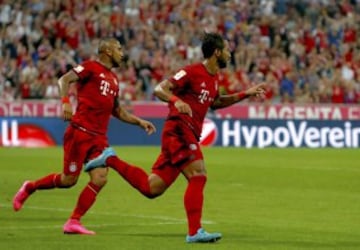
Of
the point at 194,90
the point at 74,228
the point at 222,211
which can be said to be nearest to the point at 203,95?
the point at 194,90

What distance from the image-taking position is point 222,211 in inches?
627

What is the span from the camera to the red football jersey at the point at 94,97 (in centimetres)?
1313

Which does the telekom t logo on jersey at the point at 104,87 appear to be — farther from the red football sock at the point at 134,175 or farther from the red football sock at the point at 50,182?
the red football sock at the point at 50,182

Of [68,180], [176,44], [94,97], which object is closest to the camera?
[94,97]

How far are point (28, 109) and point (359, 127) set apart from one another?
984 cm

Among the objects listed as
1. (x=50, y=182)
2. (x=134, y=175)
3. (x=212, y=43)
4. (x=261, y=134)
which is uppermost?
(x=212, y=43)

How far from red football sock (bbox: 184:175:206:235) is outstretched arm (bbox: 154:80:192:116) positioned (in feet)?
2.46

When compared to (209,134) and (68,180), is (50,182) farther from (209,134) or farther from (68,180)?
(209,134)

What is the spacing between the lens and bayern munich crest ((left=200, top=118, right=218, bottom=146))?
115 feet

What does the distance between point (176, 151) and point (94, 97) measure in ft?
4.94

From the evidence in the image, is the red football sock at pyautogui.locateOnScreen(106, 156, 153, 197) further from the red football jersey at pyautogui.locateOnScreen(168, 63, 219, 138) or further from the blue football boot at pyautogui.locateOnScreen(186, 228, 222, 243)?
the blue football boot at pyautogui.locateOnScreen(186, 228, 222, 243)


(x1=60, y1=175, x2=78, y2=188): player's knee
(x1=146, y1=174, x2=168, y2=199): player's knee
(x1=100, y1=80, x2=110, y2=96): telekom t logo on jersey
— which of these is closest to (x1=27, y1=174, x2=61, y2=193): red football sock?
(x1=60, y1=175, x2=78, y2=188): player's knee

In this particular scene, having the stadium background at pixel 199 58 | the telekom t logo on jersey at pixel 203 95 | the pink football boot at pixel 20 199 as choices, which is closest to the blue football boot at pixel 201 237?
the telekom t logo on jersey at pixel 203 95

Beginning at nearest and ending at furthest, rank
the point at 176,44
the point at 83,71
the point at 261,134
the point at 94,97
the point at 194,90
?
1. the point at 194,90
2. the point at 83,71
3. the point at 94,97
4. the point at 261,134
5. the point at 176,44
